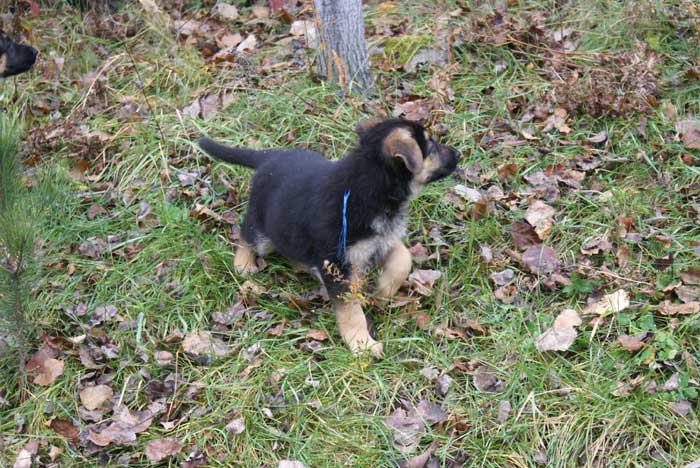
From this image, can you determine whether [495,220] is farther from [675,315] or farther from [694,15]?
[694,15]

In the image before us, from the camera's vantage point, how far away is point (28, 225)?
13.6ft

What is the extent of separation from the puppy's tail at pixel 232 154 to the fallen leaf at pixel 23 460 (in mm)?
2149

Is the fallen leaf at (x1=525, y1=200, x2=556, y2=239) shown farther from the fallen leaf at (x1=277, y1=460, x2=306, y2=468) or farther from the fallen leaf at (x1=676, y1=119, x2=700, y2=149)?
the fallen leaf at (x1=277, y1=460, x2=306, y2=468)

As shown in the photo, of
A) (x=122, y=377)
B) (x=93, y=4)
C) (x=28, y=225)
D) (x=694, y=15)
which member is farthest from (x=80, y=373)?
(x=694, y=15)

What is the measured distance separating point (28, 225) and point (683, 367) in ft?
11.0

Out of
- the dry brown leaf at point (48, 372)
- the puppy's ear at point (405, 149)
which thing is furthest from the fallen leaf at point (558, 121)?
the dry brown leaf at point (48, 372)

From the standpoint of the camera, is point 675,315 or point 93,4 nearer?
point 675,315

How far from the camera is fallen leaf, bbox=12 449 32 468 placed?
4.17 meters

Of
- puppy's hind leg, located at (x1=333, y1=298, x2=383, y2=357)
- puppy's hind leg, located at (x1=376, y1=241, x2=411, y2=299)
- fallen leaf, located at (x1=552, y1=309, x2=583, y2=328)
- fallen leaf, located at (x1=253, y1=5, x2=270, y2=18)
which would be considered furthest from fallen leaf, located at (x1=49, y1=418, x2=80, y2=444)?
fallen leaf, located at (x1=253, y1=5, x2=270, y2=18)

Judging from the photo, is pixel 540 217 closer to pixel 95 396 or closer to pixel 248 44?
pixel 95 396

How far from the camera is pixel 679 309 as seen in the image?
14.5 ft

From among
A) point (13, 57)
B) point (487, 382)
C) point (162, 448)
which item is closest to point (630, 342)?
point (487, 382)

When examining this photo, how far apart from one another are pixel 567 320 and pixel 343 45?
283 centimetres

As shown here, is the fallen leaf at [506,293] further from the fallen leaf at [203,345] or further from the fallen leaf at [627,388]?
the fallen leaf at [203,345]
